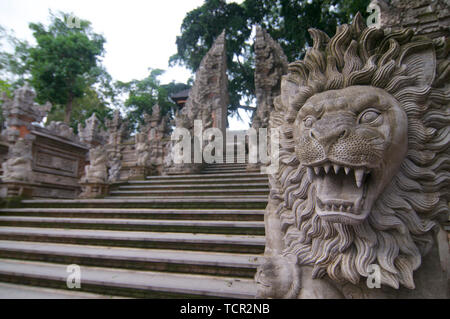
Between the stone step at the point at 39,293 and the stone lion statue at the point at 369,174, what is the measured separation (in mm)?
2161

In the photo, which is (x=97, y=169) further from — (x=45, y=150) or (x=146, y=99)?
(x=146, y=99)

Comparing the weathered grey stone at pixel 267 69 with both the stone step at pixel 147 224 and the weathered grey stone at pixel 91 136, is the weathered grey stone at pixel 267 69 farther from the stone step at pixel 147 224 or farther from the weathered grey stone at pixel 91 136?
the stone step at pixel 147 224

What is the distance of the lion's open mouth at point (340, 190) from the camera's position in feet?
4.50

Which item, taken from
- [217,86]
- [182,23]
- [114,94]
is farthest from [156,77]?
[217,86]

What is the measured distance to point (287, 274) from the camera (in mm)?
1593

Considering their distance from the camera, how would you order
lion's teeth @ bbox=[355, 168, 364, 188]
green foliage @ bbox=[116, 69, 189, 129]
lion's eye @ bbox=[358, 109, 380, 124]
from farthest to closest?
green foliage @ bbox=[116, 69, 189, 129]
lion's eye @ bbox=[358, 109, 380, 124]
lion's teeth @ bbox=[355, 168, 364, 188]

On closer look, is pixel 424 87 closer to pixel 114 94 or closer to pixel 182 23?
pixel 182 23

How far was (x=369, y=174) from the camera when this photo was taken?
1442 millimetres

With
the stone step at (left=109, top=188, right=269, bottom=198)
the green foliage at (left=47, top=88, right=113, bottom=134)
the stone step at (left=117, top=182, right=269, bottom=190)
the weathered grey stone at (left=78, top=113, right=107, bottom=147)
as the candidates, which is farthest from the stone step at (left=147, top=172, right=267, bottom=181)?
the green foliage at (left=47, top=88, right=113, bottom=134)

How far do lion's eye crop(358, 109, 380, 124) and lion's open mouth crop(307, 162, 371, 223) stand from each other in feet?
0.97

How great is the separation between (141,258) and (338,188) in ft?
8.22

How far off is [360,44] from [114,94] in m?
33.4

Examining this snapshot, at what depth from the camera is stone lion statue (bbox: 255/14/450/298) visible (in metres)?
1.41

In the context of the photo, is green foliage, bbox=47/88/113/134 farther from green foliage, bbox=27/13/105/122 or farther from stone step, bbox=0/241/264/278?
stone step, bbox=0/241/264/278
